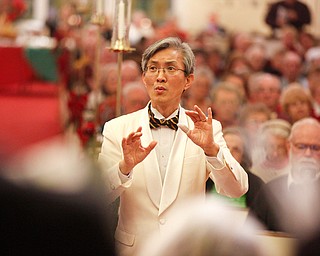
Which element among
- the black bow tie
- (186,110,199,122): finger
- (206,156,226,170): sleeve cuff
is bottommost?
(206,156,226,170): sleeve cuff

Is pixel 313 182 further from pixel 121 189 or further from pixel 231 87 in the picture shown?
pixel 231 87

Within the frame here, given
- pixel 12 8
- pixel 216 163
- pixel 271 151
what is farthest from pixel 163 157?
pixel 12 8

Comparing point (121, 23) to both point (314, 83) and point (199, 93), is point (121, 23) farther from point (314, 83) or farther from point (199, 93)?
point (314, 83)

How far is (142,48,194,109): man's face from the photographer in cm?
294

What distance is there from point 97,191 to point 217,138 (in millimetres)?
1737

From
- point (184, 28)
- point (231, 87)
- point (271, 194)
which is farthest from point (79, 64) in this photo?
point (184, 28)

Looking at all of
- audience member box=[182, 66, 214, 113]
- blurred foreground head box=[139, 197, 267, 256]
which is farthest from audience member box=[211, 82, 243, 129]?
blurred foreground head box=[139, 197, 267, 256]

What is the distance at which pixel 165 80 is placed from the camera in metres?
2.93

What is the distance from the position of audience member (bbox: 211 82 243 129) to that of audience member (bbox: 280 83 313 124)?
14.2 inches

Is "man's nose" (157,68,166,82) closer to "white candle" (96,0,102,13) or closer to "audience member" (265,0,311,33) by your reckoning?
"white candle" (96,0,102,13)

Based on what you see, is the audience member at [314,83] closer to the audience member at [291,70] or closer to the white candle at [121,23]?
the audience member at [291,70]

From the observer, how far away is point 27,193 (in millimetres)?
1207

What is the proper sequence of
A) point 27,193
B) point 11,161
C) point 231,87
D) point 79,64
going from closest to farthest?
point 27,193 < point 11,161 < point 231,87 < point 79,64

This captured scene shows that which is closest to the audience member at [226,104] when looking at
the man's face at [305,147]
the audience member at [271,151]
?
the audience member at [271,151]
